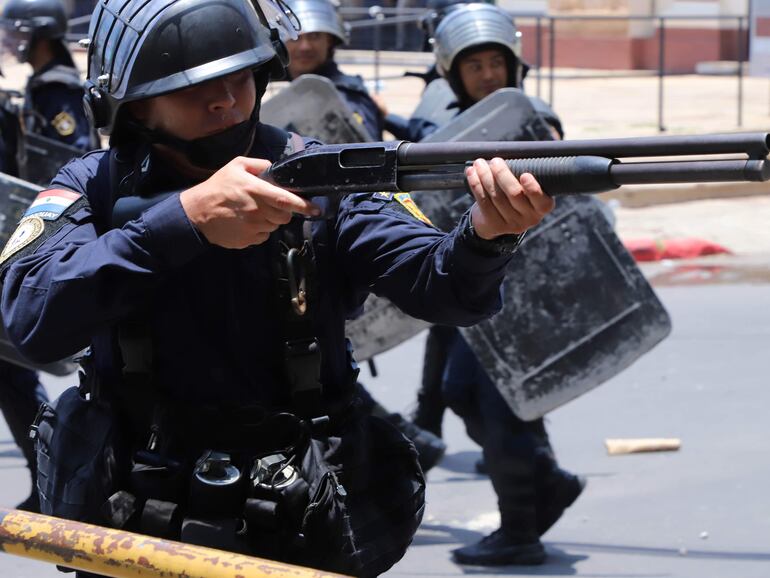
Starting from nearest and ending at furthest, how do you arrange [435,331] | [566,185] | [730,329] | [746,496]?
1. [566,185]
2. [746,496]
3. [435,331]
4. [730,329]

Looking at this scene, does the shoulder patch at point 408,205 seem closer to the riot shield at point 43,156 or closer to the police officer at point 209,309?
the police officer at point 209,309

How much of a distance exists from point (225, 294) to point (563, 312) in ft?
7.61

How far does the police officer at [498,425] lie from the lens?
15.6 ft

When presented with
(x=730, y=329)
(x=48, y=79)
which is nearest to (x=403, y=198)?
(x=48, y=79)

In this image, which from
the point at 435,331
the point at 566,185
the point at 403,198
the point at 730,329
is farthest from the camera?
the point at 730,329

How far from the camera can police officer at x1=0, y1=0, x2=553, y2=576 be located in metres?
2.48

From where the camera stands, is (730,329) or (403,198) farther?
(730,329)

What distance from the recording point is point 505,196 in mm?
2188

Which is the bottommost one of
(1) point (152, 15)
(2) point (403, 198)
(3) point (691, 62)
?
(3) point (691, 62)

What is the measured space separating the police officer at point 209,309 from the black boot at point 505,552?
84.0 inches

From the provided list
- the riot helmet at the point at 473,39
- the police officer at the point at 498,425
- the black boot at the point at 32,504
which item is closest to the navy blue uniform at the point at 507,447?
the police officer at the point at 498,425

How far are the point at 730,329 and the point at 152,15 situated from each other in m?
5.75

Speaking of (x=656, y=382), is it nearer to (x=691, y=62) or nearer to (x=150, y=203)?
(x=150, y=203)

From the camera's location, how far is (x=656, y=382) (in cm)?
689
